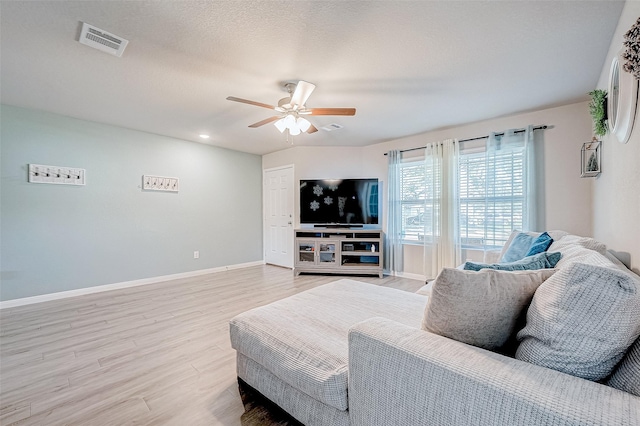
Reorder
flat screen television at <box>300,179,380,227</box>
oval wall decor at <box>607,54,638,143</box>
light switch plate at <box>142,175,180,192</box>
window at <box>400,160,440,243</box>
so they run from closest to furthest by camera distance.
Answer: oval wall decor at <box>607,54,638,143</box> < window at <box>400,160,440,243</box> < light switch plate at <box>142,175,180,192</box> < flat screen television at <box>300,179,380,227</box>

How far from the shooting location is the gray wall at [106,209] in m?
3.08

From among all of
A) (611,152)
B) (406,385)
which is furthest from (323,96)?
(406,385)

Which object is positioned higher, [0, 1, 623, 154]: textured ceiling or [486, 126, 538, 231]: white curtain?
[0, 1, 623, 154]: textured ceiling

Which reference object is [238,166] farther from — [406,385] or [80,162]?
[406,385]

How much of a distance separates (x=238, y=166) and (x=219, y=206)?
894 millimetres

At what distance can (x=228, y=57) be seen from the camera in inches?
82.0

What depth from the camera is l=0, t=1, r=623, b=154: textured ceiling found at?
1.63 m

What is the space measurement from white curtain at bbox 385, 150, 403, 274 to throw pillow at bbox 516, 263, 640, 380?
11.7 feet

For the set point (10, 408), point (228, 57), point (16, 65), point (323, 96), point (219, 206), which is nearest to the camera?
point (10, 408)

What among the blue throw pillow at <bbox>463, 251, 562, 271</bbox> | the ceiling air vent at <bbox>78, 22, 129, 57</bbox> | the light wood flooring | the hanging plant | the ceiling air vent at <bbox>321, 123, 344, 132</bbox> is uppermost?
the ceiling air vent at <bbox>78, 22, 129, 57</bbox>

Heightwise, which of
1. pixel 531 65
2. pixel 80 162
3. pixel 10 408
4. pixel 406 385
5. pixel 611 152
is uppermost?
pixel 531 65

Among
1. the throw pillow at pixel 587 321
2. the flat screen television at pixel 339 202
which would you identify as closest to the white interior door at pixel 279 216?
the flat screen television at pixel 339 202

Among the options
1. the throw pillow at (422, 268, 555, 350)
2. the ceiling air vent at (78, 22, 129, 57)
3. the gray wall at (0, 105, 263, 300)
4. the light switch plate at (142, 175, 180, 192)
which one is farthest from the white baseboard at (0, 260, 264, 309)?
the throw pillow at (422, 268, 555, 350)

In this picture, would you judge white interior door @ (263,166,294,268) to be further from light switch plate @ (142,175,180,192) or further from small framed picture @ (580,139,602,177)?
small framed picture @ (580,139,602,177)
